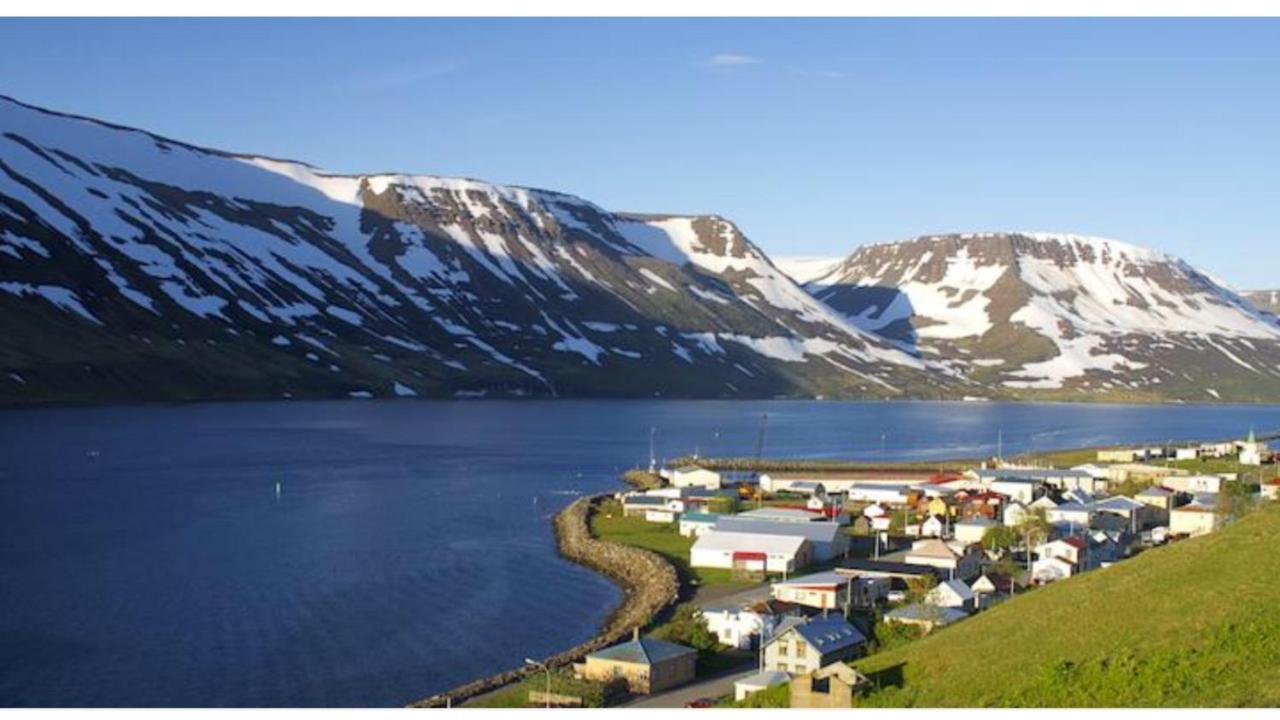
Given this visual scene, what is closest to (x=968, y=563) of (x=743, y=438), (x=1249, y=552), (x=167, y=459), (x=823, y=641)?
(x=823, y=641)

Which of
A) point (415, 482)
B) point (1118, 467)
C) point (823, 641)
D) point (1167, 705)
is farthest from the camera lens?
point (1118, 467)

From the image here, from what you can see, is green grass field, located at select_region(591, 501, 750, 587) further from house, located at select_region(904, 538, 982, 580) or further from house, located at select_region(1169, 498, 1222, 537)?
house, located at select_region(1169, 498, 1222, 537)

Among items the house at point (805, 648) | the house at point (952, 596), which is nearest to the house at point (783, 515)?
the house at point (952, 596)

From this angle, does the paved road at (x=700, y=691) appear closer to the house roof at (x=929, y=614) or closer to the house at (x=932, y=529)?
the house roof at (x=929, y=614)

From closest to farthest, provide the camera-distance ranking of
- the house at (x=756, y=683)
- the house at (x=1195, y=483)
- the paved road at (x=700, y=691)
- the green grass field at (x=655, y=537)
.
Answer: the house at (x=756, y=683) < the paved road at (x=700, y=691) < the green grass field at (x=655, y=537) < the house at (x=1195, y=483)

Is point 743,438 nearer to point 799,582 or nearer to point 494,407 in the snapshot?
point 494,407

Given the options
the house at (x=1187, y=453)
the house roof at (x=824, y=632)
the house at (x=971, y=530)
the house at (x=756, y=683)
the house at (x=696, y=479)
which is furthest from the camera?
the house at (x=1187, y=453)

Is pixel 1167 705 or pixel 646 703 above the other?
pixel 1167 705

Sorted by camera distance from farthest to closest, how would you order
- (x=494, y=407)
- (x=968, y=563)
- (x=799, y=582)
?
(x=494, y=407), (x=968, y=563), (x=799, y=582)
